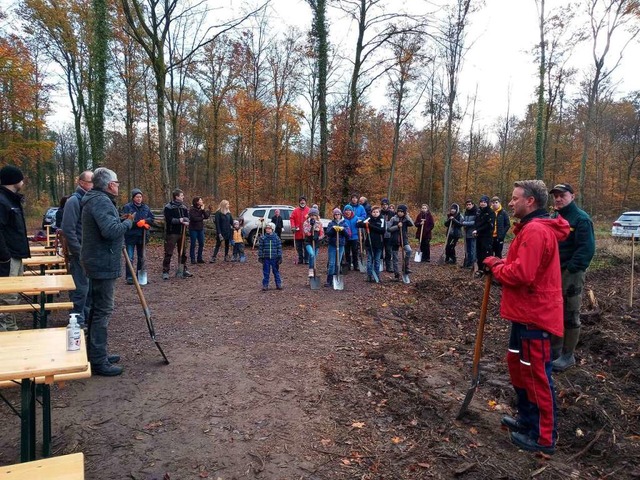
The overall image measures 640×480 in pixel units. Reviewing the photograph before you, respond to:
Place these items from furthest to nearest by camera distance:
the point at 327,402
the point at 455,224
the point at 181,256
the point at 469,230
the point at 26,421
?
the point at 455,224
the point at 469,230
the point at 181,256
the point at 327,402
the point at 26,421

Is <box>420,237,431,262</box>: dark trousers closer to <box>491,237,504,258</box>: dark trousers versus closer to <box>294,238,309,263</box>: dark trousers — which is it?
<box>491,237,504,258</box>: dark trousers

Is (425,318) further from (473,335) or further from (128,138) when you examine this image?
(128,138)

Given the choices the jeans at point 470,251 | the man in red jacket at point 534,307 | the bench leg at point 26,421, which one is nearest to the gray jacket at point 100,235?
the bench leg at point 26,421

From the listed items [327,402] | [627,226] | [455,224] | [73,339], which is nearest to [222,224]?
[455,224]

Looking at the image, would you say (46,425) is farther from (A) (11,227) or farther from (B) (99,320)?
(A) (11,227)

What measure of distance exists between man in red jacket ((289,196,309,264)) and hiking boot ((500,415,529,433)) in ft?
30.5

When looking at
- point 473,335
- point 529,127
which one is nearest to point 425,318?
point 473,335

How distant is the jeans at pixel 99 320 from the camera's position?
436 cm

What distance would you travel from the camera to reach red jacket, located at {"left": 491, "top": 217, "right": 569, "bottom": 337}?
3170 millimetres

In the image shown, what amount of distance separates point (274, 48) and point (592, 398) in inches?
1198

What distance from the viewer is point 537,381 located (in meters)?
3.23

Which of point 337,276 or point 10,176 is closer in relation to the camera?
point 10,176

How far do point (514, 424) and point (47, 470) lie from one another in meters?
3.47

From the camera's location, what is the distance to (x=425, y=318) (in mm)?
7168
